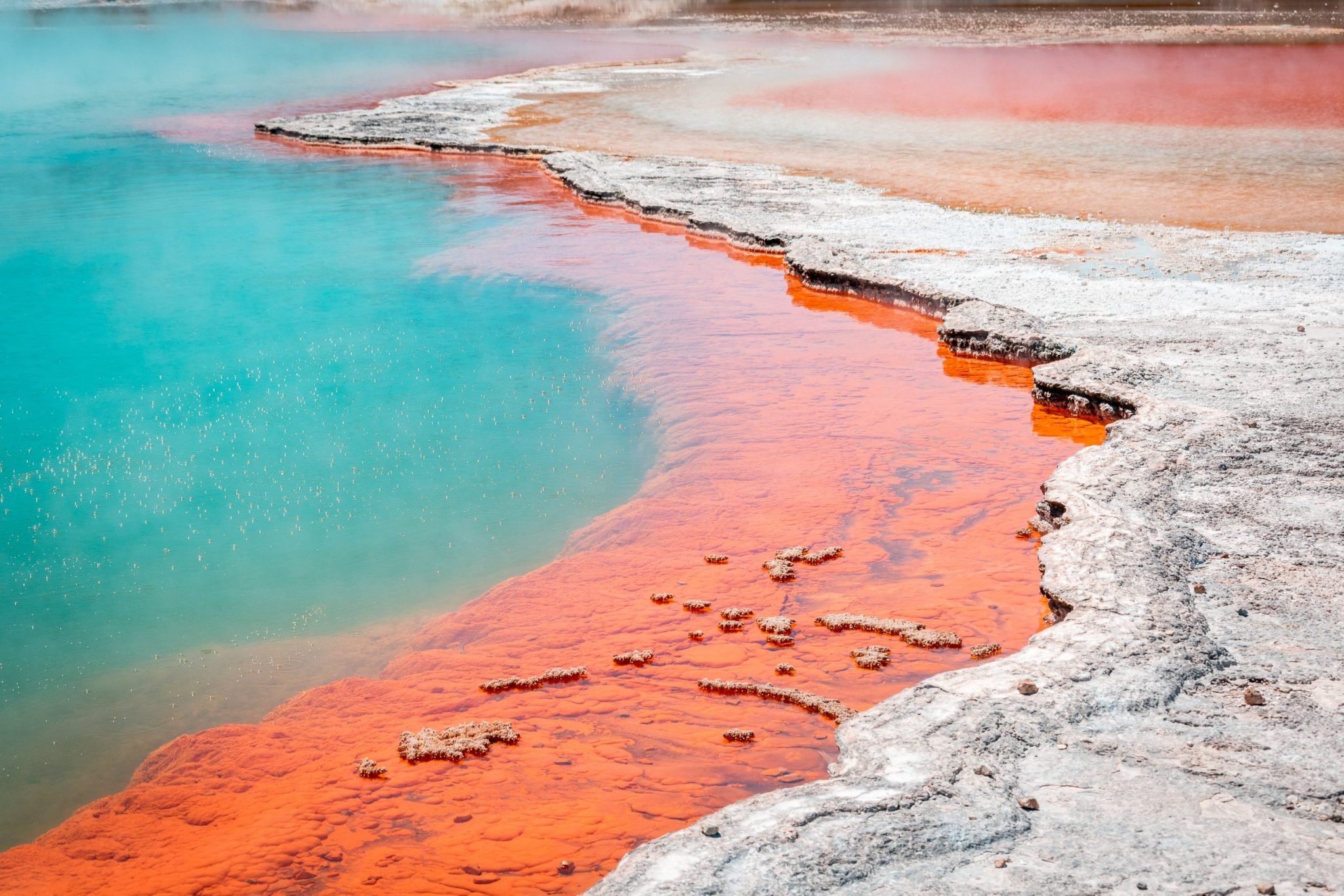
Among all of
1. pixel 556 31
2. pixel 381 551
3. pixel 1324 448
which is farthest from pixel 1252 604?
pixel 556 31

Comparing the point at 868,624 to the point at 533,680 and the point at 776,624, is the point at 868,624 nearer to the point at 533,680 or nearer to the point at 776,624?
the point at 776,624

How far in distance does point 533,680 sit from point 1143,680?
5.59ft

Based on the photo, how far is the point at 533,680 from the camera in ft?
11.2

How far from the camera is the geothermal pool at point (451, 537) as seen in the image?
2936 mm

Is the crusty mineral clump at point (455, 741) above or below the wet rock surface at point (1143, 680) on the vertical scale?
below

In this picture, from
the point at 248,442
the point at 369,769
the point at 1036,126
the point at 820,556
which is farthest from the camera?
the point at 1036,126

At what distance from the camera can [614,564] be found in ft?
13.5

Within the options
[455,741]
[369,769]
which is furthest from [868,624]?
[369,769]

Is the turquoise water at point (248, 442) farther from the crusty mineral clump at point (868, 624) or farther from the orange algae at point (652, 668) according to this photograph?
the crusty mineral clump at point (868, 624)

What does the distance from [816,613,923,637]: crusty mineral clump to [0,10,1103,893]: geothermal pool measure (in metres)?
0.04

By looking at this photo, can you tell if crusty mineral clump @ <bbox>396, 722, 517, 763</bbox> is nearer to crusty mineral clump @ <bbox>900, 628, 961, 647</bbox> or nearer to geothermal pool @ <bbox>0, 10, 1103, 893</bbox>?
geothermal pool @ <bbox>0, 10, 1103, 893</bbox>

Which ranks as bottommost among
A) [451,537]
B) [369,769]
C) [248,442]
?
[369,769]

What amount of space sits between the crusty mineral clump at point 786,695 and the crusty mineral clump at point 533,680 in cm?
38

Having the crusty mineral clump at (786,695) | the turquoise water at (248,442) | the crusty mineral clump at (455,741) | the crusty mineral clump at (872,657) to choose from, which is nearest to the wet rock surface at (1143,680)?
the crusty mineral clump at (786,695)
